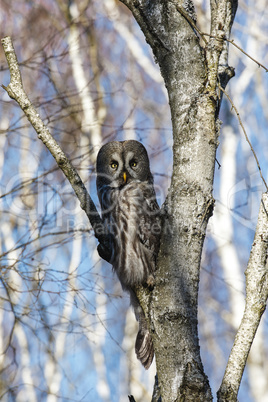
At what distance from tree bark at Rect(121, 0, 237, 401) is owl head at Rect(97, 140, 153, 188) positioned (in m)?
1.48

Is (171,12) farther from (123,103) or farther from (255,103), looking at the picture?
(255,103)

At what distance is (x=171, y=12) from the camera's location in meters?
2.09

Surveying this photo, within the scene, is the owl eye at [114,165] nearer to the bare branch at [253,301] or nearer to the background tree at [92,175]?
the background tree at [92,175]

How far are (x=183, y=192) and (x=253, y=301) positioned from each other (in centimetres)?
49

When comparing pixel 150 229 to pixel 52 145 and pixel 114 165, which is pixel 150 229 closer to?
pixel 114 165

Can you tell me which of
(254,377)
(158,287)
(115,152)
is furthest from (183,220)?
(254,377)

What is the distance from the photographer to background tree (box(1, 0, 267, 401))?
12.4 ft

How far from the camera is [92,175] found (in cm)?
486

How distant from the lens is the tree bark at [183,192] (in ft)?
5.98

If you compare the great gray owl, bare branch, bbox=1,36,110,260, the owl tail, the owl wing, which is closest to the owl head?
the great gray owl

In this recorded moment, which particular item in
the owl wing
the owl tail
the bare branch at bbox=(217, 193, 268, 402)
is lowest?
the bare branch at bbox=(217, 193, 268, 402)

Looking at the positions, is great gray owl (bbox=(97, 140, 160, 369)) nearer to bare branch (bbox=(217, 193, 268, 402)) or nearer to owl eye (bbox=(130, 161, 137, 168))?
owl eye (bbox=(130, 161, 137, 168))

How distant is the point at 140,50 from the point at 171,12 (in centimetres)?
597

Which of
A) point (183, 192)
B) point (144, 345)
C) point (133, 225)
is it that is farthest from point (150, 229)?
point (183, 192)
